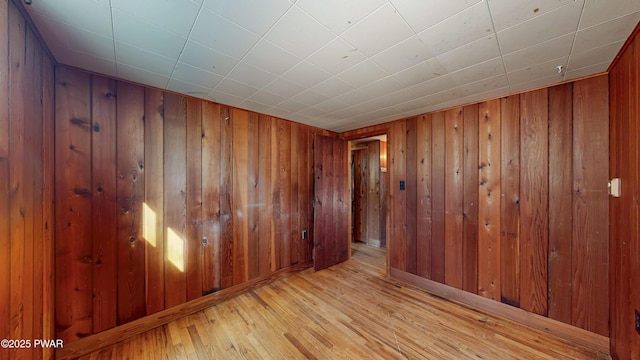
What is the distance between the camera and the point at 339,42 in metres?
1.43

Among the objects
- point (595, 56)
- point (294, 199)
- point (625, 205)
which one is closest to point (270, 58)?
point (294, 199)

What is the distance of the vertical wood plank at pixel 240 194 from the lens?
2717mm

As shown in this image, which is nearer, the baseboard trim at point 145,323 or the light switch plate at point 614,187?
the light switch plate at point 614,187

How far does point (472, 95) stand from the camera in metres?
2.29

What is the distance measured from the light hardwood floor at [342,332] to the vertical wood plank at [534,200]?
0.40m

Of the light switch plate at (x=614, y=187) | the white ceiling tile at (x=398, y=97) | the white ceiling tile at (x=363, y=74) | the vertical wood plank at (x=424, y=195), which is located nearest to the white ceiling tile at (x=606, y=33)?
the light switch plate at (x=614, y=187)

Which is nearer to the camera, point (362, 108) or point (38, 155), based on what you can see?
point (38, 155)

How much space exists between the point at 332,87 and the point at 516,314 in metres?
2.96

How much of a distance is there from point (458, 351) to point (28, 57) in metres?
3.62

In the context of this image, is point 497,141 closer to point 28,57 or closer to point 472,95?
point 472,95

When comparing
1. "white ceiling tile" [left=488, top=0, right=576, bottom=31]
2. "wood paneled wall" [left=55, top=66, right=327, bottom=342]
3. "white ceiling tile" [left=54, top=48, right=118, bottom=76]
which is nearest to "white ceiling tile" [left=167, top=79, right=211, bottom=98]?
"wood paneled wall" [left=55, top=66, right=327, bottom=342]

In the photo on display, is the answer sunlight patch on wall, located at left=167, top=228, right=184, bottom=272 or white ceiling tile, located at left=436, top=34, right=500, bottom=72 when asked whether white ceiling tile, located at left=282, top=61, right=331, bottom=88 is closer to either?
white ceiling tile, located at left=436, top=34, right=500, bottom=72

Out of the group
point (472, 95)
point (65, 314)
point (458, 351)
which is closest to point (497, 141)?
point (472, 95)

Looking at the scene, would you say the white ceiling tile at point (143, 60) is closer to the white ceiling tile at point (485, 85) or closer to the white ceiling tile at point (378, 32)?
the white ceiling tile at point (378, 32)
